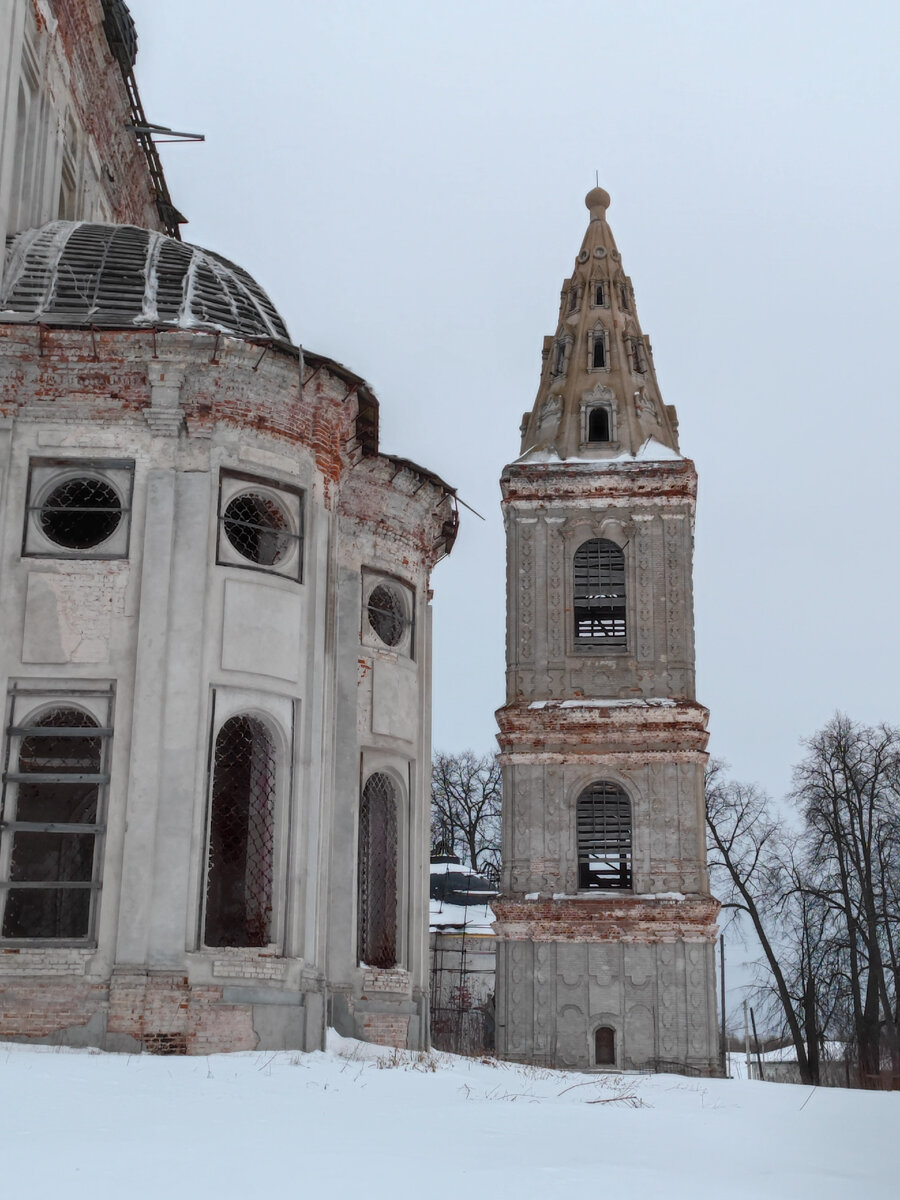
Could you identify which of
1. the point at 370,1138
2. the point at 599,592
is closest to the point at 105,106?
the point at 370,1138

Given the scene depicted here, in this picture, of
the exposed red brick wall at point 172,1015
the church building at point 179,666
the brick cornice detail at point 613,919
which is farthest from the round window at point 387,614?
the brick cornice detail at point 613,919

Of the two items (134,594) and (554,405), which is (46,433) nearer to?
(134,594)

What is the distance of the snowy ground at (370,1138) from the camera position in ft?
26.8

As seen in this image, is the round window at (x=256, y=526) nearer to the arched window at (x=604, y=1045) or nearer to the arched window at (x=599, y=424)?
the arched window at (x=604, y=1045)

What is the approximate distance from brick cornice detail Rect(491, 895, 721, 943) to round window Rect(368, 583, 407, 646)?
18.0 m

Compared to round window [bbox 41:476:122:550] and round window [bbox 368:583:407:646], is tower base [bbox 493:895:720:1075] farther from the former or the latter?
round window [bbox 41:476:122:550]

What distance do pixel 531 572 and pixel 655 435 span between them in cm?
528

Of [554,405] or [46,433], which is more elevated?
[554,405]

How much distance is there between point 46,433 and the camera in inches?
647

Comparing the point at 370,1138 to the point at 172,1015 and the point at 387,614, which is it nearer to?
the point at 172,1015

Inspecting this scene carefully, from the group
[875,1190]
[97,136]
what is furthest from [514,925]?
[875,1190]

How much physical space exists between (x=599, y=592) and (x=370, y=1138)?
3044cm

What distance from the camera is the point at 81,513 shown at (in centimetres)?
1722

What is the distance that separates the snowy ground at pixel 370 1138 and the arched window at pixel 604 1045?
20595 millimetres
